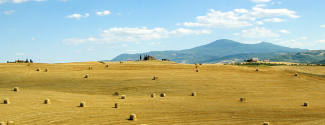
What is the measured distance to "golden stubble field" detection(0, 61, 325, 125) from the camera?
28.3m

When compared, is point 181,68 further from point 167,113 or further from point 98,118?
point 98,118

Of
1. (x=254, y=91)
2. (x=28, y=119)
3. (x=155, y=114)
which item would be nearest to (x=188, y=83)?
(x=254, y=91)

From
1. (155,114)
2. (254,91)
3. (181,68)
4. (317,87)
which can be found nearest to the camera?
(155,114)

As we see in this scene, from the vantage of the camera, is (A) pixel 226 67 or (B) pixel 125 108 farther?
(A) pixel 226 67

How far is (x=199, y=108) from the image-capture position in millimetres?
33344

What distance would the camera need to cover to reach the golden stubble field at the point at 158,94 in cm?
2829

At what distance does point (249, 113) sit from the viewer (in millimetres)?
31891

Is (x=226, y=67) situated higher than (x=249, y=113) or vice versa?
(x=226, y=67)

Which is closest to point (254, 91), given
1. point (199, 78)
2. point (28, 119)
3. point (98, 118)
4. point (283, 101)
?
point (283, 101)

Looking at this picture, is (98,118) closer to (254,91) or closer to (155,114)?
(155,114)

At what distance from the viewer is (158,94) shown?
41.8m

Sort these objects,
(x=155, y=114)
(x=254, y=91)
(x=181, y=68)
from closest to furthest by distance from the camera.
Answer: (x=155, y=114) < (x=254, y=91) < (x=181, y=68)

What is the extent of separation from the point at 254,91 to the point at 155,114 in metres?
19.8

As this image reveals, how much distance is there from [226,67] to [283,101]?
76.9 feet
